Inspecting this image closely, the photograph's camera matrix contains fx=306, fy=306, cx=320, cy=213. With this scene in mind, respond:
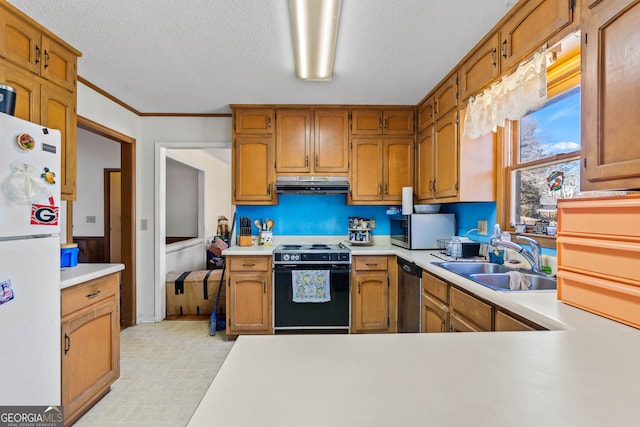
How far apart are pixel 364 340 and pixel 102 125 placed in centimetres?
311

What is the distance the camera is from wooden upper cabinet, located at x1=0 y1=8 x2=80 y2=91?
1680 mm

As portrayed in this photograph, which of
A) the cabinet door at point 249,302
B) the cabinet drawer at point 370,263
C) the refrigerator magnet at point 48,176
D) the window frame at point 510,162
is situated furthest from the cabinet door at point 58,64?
the window frame at point 510,162

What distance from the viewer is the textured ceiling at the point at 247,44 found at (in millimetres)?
1659

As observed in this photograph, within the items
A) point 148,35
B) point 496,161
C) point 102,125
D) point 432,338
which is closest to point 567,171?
point 496,161

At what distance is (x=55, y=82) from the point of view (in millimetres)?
1972

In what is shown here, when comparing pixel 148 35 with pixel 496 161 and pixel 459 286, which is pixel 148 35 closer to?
pixel 459 286

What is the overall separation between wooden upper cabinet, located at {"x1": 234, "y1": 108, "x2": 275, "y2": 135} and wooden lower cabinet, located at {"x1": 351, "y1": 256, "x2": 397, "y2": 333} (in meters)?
1.64

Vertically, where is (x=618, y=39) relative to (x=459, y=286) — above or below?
above

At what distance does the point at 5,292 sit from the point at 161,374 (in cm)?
142

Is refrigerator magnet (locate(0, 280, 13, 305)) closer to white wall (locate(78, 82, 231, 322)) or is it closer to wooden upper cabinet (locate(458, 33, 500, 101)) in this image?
white wall (locate(78, 82, 231, 322))

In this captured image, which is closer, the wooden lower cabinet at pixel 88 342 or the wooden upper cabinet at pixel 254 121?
the wooden lower cabinet at pixel 88 342

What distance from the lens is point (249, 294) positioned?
9.59ft

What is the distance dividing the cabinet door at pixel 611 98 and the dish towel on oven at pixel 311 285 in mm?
2107

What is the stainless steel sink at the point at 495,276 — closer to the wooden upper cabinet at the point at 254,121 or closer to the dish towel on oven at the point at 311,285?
the dish towel on oven at the point at 311,285
